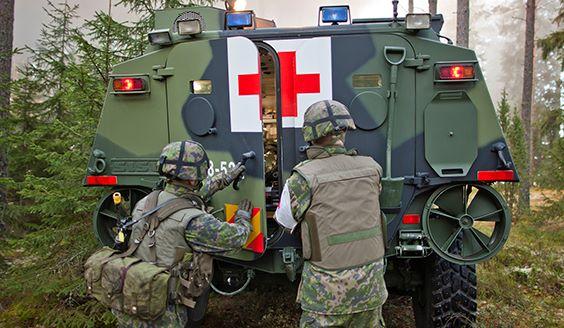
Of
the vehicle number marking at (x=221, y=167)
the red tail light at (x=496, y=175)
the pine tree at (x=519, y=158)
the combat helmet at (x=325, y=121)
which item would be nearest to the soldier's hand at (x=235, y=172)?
the vehicle number marking at (x=221, y=167)

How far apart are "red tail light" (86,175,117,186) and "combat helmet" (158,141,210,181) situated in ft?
3.49

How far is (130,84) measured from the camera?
3.37m

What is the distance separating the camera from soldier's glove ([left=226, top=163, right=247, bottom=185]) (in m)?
2.97

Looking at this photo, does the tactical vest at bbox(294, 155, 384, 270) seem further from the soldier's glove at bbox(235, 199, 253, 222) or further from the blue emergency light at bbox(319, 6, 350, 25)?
the blue emergency light at bbox(319, 6, 350, 25)

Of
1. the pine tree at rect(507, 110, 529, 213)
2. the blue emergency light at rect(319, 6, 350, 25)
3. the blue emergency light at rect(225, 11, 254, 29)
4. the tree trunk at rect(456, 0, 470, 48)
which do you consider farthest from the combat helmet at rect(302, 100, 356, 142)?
the pine tree at rect(507, 110, 529, 213)

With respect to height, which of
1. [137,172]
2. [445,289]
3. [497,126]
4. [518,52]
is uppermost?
[518,52]

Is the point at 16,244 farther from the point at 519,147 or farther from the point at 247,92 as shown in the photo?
the point at 519,147

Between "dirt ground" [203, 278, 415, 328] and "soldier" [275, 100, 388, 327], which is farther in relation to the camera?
"dirt ground" [203, 278, 415, 328]

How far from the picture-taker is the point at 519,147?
10.8 meters

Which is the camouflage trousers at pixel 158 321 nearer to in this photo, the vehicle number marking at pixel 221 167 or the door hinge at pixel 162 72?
the vehicle number marking at pixel 221 167

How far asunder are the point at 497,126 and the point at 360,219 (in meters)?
1.33

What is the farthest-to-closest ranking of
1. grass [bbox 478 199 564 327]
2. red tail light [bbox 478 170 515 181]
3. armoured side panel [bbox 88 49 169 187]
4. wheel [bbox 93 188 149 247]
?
grass [bbox 478 199 564 327]
wheel [bbox 93 188 149 247]
armoured side panel [bbox 88 49 169 187]
red tail light [bbox 478 170 515 181]

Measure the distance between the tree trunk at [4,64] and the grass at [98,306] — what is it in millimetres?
964

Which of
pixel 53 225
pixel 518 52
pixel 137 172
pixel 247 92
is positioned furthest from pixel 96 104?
pixel 518 52
